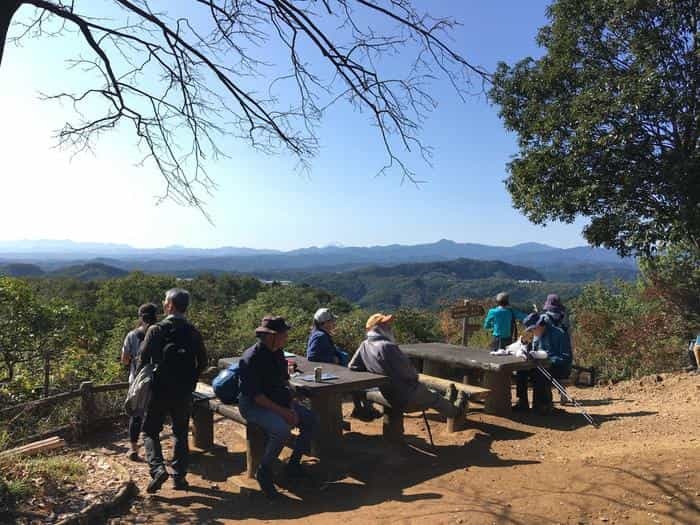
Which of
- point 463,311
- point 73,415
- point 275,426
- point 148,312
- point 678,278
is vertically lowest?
point 73,415

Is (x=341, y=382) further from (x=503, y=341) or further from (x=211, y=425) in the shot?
(x=503, y=341)

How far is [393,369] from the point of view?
5.44 meters

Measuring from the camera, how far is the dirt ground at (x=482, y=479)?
380 centimetres

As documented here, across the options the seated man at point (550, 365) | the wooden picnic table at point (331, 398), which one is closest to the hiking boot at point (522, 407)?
the seated man at point (550, 365)

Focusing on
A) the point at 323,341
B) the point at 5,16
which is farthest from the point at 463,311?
the point at 5,16

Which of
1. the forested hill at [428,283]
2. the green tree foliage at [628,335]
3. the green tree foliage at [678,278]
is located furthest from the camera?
the forested hill at [428,283]

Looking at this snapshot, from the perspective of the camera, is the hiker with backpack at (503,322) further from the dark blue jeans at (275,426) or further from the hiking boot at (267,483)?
the hiking boot at (267,483)

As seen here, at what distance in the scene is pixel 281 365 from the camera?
454cm

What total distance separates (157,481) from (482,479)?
267cm

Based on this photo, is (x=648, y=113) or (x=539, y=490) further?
(x=648, y=113)

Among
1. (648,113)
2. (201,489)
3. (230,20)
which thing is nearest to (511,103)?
(648,113)

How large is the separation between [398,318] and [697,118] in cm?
671

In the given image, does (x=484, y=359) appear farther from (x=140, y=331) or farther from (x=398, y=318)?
(x=398, y=318)

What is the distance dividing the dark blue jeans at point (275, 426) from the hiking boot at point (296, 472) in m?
0.11
